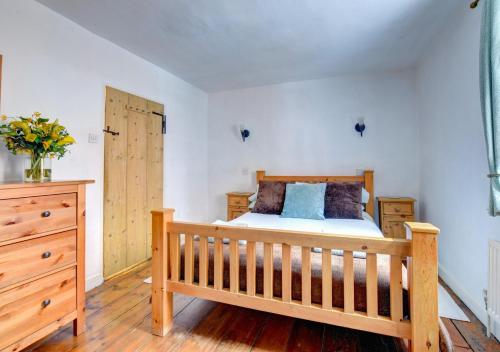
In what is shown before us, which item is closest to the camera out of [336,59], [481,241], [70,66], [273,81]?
[481,241]

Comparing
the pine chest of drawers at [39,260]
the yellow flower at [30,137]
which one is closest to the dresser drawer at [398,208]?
the pine chest of drawers at [39,260]

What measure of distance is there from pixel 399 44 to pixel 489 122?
1591 millimetres

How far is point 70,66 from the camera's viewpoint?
2156mm

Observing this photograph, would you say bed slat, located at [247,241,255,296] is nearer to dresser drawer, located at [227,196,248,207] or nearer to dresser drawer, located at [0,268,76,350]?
dresser drawer, located at [0,268,76,350]

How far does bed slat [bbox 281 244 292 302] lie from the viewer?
142 cm

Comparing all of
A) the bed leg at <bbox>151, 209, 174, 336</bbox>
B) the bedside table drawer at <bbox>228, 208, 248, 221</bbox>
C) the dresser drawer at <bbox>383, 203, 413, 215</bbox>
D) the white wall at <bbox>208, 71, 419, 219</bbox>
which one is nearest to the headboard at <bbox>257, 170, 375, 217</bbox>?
the white wall at <bbox>208, 71, 419, 219</bbox>

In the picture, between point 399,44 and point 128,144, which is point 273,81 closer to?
point 399,44

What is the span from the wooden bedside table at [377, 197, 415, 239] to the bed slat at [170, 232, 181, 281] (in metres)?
2.47

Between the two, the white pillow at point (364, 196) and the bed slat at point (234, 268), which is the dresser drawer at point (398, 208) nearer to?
the white pillow at point (364, 196)

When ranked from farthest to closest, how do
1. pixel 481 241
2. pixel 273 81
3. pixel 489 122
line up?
pixel 273 81 < pixel 481 241 < pixel 489 122

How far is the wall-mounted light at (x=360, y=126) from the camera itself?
3.33 meters

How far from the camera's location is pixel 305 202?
274cm

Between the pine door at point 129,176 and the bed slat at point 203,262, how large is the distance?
1.40 meters

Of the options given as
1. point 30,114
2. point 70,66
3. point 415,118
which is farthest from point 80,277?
point 415,118
